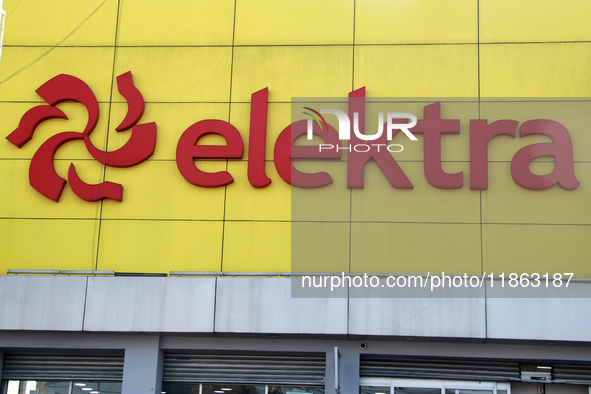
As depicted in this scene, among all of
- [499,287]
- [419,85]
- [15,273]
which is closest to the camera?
[499,287]

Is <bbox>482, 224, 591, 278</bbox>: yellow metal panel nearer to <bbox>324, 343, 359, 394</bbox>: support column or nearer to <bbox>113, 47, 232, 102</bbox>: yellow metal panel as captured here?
<bbox>324, 343, 359, 394</bbox>: support column

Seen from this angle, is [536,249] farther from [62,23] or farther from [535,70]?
[62,23]

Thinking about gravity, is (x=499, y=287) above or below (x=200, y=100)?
below

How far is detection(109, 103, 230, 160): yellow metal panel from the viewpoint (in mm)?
13672

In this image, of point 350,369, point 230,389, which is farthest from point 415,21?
point 230,389

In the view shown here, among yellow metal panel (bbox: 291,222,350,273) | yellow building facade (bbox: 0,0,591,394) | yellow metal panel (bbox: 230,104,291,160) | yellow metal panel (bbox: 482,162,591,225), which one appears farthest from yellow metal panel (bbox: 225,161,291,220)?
yellow metal panel (bbox: 482,162,591,225)

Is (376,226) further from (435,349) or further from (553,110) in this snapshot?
(553,110)

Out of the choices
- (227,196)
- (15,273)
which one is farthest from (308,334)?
(15,273)

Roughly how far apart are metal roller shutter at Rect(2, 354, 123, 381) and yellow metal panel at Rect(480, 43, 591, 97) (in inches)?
394

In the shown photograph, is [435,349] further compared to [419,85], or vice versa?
[419,85]

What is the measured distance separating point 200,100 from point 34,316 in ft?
18.9

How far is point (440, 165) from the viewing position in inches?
514

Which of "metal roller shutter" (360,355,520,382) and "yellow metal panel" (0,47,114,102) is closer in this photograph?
"metal roller shutter" (360,355,520,382)

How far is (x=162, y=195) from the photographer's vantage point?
43.9 ft
